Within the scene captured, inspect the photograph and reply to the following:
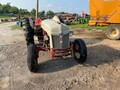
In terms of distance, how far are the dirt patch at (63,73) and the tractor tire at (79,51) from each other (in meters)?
0.21

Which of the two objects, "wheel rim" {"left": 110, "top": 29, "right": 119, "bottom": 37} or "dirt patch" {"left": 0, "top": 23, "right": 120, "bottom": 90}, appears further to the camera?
"wheel rim" {"left": 110, "top": 29, "right": 119, "bottom": 37}

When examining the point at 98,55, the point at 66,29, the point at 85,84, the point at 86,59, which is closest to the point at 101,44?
the point at 98,55

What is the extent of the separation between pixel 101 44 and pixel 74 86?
5.55 metres

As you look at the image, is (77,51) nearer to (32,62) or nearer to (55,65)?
(55,65)

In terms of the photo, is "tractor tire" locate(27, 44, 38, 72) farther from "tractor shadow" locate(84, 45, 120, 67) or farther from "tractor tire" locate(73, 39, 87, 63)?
"tractor shadow" locate(84, 45, 120, 67)

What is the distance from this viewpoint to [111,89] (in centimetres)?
630

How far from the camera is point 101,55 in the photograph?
955 cm

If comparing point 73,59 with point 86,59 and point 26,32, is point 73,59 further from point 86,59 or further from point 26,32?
point 26,32

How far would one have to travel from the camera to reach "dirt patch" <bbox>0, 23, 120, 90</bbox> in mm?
6641

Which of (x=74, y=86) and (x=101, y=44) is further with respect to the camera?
(x=101, y=44)

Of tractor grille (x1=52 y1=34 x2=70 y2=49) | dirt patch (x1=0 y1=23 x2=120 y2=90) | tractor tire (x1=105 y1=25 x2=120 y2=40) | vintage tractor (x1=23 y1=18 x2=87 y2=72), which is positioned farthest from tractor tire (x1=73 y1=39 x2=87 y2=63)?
tractor tire (x1=105 y1=25 x2=120 y2=40)

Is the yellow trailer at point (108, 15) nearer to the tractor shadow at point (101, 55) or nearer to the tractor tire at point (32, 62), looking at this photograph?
the tractor shadow at point (101, 55)

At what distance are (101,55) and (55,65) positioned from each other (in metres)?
2.15

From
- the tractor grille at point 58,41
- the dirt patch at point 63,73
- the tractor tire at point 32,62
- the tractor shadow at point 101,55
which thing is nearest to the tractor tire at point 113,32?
the tractor shadow at point 101,55
